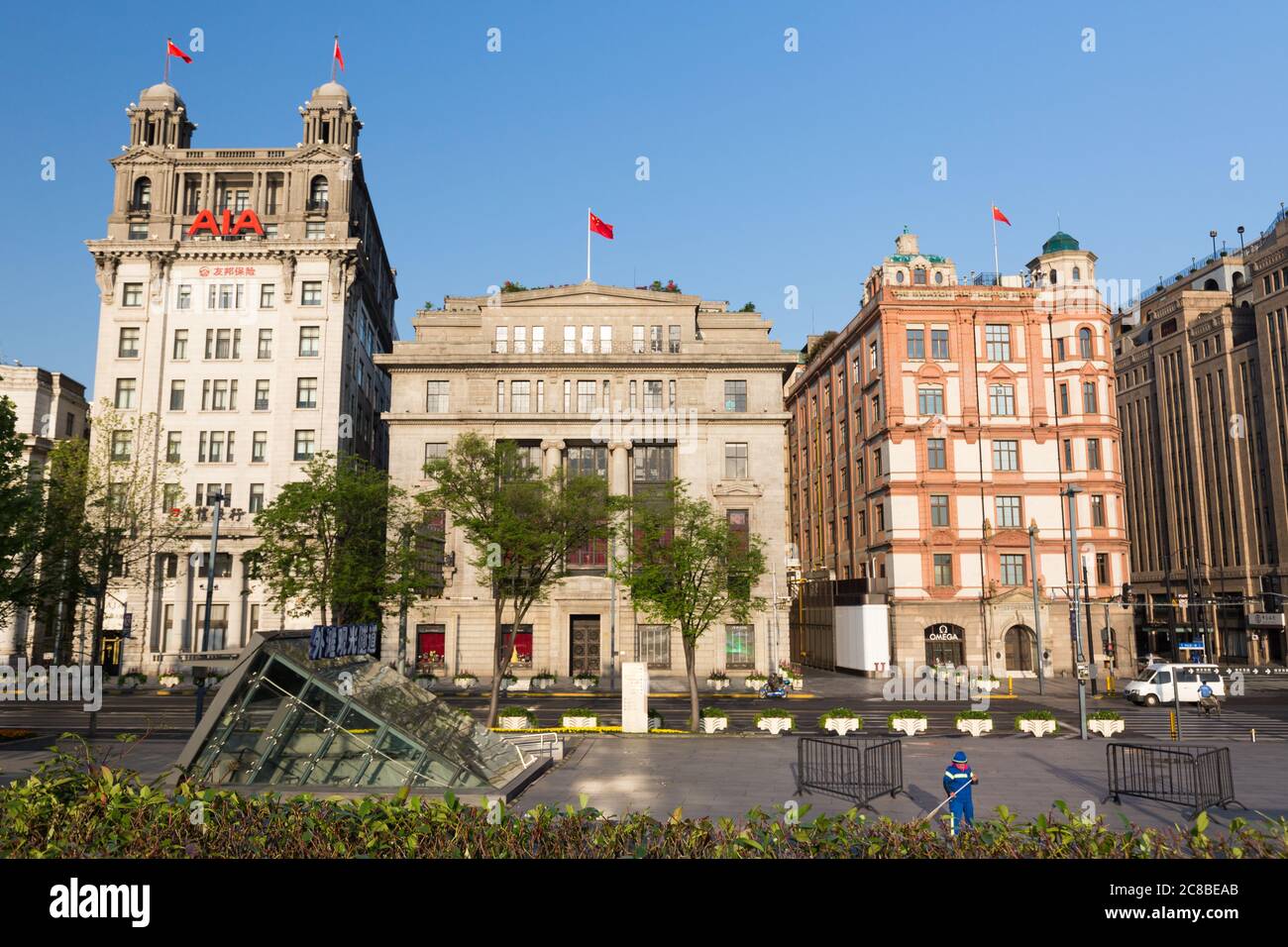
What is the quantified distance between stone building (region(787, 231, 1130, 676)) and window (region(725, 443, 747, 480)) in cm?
1012

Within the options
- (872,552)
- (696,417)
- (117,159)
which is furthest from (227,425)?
(872,552)

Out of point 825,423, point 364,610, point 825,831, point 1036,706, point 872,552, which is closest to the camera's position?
point 825,831

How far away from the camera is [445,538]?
58094 millimetres

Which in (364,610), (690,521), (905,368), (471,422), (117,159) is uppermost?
(117,159)

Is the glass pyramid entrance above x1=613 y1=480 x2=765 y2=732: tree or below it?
below

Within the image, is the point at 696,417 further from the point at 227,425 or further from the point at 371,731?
the point at 371,731

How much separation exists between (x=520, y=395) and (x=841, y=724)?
1432 inches

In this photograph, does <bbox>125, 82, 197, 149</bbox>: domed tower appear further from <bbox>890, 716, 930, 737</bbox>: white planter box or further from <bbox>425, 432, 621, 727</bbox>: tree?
<bbox>890, 716, 930, 737</bbox>: white planter box

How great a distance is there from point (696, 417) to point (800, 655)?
28.1 m

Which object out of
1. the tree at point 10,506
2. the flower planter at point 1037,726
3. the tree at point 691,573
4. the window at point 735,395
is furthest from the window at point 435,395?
the flower planter at point 1037,726

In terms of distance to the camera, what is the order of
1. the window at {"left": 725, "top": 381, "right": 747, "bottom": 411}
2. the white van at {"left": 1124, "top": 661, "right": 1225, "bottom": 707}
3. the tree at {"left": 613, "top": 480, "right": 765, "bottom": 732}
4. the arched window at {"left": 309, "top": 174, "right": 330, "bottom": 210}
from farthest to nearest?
the arched window at {"left": 309, "top": 174, "right": 330, "bottom": 210} → the window at {"left": 725, "top": 381, "right": 747, "bottom": 411} → the white van at {"left": 1124, "top": 661, "right": 1225, "bottom": 707} → the tree at {"left": 613, "top": 480, "right": 765, "bottom": 732}

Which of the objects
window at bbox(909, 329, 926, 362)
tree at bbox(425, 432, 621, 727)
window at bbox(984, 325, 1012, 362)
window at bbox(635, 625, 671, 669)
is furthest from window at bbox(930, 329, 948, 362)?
tree at bbox(425, 432, 621, 727)

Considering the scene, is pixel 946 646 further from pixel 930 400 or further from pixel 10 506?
pixel 10 506

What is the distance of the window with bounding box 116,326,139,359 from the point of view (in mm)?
61562
